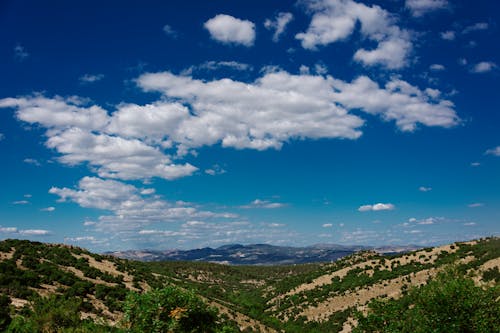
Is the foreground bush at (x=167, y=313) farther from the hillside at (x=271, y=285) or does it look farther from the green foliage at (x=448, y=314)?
the green foliage at (x=448, y=314)

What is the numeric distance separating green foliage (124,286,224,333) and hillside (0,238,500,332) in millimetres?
2015

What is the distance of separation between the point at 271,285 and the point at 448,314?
8192cm

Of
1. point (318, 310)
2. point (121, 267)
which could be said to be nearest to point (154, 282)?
point (121, 267)

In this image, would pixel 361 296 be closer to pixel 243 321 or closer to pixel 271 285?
pixel 243 321

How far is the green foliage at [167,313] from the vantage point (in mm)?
21031

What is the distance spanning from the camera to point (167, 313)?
2177 cm

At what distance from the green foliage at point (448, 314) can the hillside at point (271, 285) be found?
176 cm

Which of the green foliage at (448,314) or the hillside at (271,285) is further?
the hillside at (271,285)

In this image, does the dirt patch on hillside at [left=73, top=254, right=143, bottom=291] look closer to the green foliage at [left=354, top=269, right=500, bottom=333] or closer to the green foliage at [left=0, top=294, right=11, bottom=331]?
the green foliage at [left=0, top=294, right=11, bottom=331]

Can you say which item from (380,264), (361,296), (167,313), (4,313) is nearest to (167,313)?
(167,313)

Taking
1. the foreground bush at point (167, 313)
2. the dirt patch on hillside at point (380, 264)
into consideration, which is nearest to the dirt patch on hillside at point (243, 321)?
the dirt patch on hillside at point (380, 264)

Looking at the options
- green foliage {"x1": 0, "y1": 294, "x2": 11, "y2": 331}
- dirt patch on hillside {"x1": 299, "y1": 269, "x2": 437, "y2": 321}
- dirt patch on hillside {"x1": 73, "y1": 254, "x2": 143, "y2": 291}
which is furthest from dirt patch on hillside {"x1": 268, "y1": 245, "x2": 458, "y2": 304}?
green foliage {"x1": 0, "y1": 294, "x2": 11, "y2": 331}

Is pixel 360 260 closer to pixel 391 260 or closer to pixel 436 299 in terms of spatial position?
pixel 391 260

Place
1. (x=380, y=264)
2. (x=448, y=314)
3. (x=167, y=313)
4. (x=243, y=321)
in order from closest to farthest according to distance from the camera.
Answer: (x=167, y=313) → (x=448, y=314) → (x=243, y=321) → (x=380, y=264)
